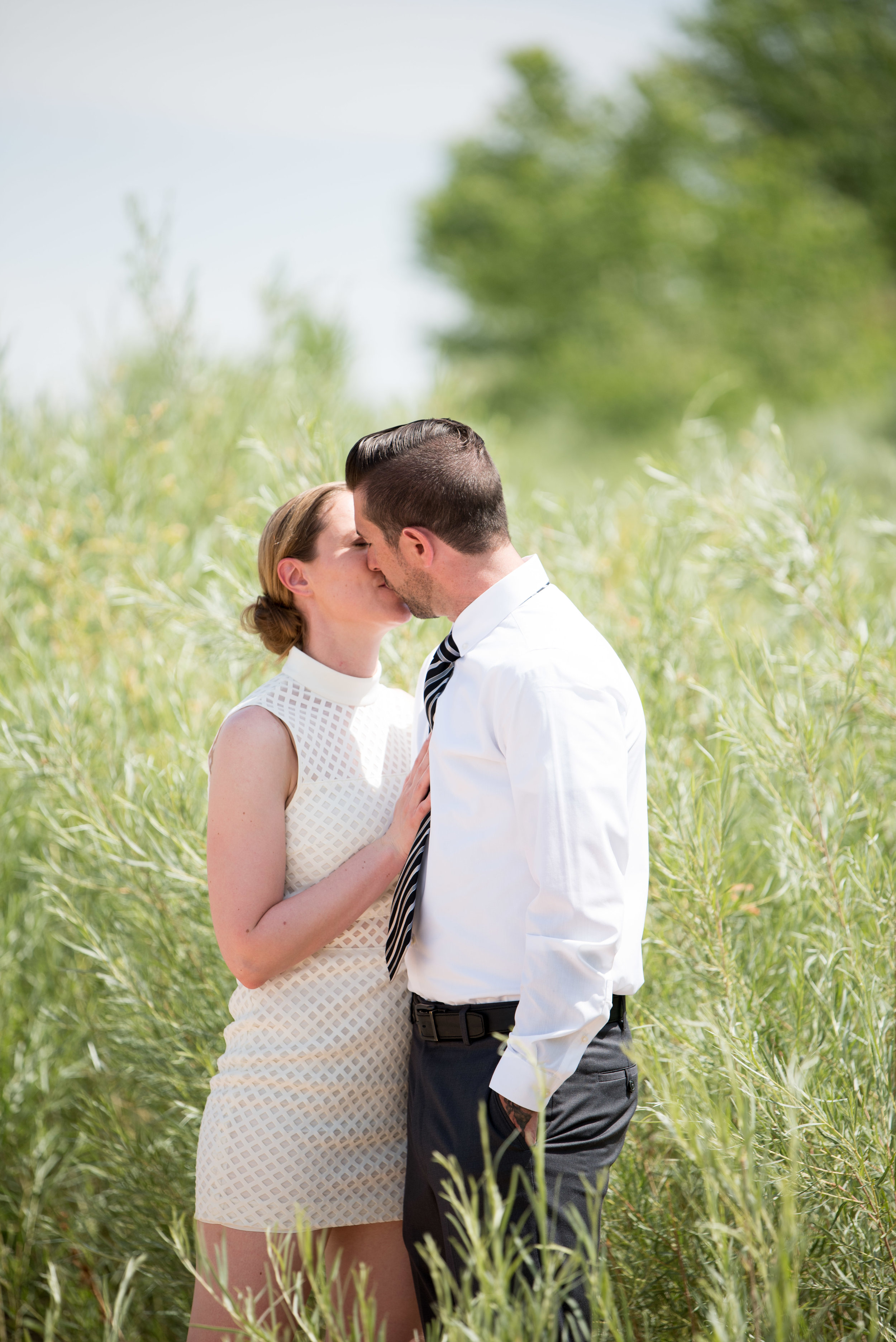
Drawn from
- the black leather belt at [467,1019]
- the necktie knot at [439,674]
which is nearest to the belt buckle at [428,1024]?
the black leather belt at [467,1019]

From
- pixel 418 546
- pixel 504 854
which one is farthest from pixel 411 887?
pixel 418 546

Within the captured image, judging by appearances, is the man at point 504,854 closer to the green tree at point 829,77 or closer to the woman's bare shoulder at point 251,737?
the woman's bare shoulder at point 251,737

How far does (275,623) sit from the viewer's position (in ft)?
6.77

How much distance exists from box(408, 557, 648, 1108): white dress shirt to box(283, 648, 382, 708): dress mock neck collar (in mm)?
371

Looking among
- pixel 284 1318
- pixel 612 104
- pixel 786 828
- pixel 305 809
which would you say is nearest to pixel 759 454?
pixel 786 828

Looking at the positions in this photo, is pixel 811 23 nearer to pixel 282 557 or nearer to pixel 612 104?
pixel 612 104

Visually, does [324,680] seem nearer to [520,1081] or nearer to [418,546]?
[418,546]

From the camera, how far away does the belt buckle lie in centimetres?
167

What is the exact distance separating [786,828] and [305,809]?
3.41 feet

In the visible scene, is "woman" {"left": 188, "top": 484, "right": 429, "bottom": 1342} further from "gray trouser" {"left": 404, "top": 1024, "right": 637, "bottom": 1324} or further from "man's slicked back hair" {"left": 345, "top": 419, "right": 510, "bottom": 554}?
"man's slicked back hair" {"left": 345, "top": 419, "right": 510, "bottom": 554}

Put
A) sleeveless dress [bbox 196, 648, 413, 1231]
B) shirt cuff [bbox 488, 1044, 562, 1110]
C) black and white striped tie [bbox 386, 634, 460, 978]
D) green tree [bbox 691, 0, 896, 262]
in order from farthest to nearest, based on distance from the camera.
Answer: green tree [bbox 691, 0, 896, 262] → sleeveless dress [bbox 196, 648, 413, 1231] → black and white striped tie [bbox 386, 634, 460, 978] → shirt cuff [bbox 488, 1044, 562, 1110]

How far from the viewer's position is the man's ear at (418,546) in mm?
1697

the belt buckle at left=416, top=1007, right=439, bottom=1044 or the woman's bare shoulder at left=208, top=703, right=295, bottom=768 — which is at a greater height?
the woman's bare shoulder at left=208, top=703, right=295, bottom=768

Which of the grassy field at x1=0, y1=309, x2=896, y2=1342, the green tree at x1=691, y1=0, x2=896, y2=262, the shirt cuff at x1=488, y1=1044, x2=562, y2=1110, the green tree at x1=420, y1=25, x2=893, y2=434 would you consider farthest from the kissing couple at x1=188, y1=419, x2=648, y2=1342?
the green tree at x1=691, y1=0, x2=896, y2=262
